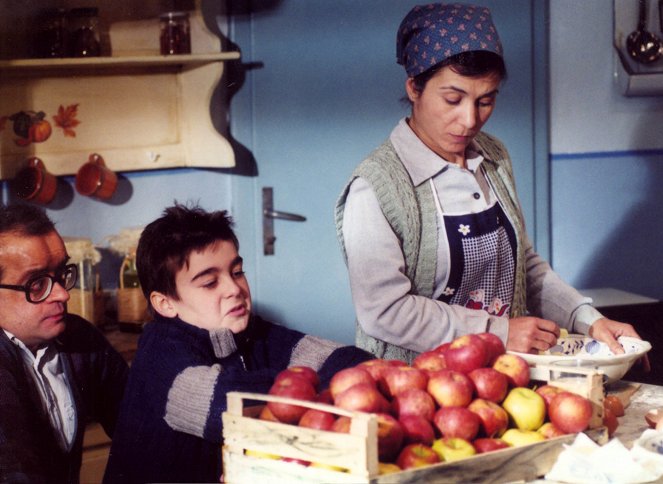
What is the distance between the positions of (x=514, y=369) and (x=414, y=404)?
0.81ft

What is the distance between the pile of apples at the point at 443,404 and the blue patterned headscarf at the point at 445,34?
73 cm

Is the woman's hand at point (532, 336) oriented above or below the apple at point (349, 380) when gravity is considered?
below

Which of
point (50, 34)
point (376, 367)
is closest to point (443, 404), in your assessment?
point (376, 367)

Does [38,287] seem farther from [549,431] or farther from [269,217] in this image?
[269,217]

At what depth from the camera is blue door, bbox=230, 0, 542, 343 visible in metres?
3.65

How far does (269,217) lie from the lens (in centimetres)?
373

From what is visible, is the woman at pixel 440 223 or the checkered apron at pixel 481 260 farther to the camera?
the checkered apron at pixel 481 260

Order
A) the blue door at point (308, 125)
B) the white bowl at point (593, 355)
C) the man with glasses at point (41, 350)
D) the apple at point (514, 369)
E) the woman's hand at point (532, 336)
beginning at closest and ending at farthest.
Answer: the apple at point (514, 369) < the white bowl at point (593, 355) < the man with glasses at point (41, 350) < the woman's hand at point (532, 336) < the blue door at point (308, 125)

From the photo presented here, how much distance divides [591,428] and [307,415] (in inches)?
19.6

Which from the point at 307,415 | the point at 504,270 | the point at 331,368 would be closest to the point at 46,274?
the point at 331,368

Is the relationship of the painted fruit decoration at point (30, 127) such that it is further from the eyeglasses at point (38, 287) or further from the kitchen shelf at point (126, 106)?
the eyeglasses at point (38, 287)

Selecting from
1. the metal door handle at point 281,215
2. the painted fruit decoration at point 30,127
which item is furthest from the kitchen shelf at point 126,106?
the metal door handle at point 281,215

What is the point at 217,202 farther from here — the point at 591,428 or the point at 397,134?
the point at 591,428

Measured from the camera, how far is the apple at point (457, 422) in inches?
55.6
